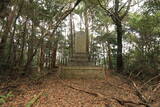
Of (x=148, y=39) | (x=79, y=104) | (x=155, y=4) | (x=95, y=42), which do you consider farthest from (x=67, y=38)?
(x=79, y=104)

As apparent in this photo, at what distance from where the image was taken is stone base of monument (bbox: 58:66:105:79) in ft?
31.9

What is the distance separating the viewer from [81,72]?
981cm

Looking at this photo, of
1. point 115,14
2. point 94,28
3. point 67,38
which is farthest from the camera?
point 67,38

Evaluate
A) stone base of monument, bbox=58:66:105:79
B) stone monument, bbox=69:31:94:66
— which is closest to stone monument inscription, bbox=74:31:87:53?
stone monument, bbox=69:31:94:66

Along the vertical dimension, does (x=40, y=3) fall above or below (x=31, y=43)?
above

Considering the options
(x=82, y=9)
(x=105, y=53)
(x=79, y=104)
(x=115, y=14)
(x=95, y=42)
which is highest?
(x=82, y=9)

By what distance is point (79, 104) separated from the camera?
5.22 m

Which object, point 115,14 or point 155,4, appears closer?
point 155,4

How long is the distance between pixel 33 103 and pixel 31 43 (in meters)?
6.40

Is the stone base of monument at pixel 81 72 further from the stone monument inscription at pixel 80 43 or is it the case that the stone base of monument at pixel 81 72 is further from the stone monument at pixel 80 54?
the stone monument inscription at pixel 80 43

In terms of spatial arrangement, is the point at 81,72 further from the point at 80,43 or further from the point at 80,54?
the point at 80,43

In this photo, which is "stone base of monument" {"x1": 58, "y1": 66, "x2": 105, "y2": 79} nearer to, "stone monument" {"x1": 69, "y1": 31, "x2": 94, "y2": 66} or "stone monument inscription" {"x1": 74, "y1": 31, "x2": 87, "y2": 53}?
"stone monument" {"x1": 69, "y1": 31, "x2": 94, "y2": 66}

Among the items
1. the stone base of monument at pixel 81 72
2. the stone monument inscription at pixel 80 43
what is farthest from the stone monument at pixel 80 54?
the stone base of monument at pixel 81 72

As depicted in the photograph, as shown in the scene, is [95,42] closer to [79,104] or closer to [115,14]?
[115,14]
